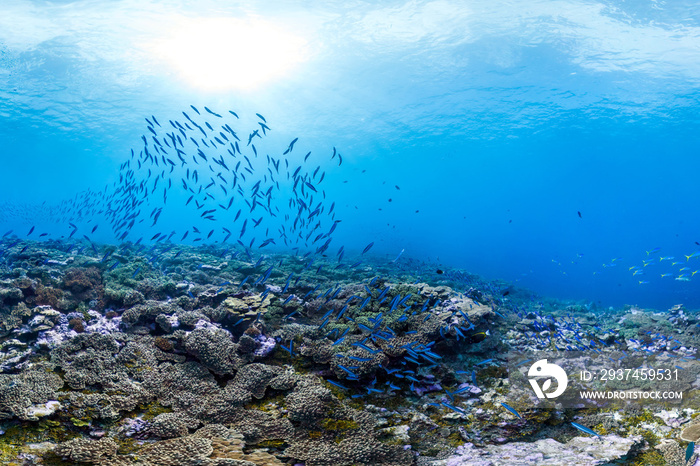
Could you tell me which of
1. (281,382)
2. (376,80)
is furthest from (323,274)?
(376,80)

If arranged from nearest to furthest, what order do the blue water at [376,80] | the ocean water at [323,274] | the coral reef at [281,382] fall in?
1. the coral reef at [281,382]
2. the ocean water at [323,274]
3. the blue water at [376,80]

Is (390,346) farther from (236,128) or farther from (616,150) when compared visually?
(616,150)

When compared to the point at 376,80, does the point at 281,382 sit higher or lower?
lower

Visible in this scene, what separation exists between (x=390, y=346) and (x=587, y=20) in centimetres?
2122

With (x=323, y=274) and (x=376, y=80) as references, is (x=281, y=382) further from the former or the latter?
(x=376, y=80)

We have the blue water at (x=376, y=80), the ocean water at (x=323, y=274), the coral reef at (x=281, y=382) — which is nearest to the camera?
the coral reef at (x=281, y=382)

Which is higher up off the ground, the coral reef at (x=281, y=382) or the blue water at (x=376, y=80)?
the blue water at (x=376, y=80)

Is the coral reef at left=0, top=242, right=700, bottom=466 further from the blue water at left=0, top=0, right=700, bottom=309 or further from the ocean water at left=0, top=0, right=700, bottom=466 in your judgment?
the blue water at left=0, top=0, right=700, bottom=309

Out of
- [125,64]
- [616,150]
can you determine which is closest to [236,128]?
[125,64]

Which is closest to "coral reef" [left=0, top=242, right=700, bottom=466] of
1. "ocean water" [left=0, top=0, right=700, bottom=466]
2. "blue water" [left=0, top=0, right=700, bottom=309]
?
"ocean water" [left=0, top=0, right=700, bottom=466]

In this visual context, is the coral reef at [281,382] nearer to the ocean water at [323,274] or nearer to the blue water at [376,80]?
the ocean water at [323,274]

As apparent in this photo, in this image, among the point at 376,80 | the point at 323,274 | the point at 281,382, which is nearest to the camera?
the point at 281,382

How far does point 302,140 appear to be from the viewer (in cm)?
4522

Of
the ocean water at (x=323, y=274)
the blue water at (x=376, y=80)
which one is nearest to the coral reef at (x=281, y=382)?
the ocean water at (x=323, y=274)
